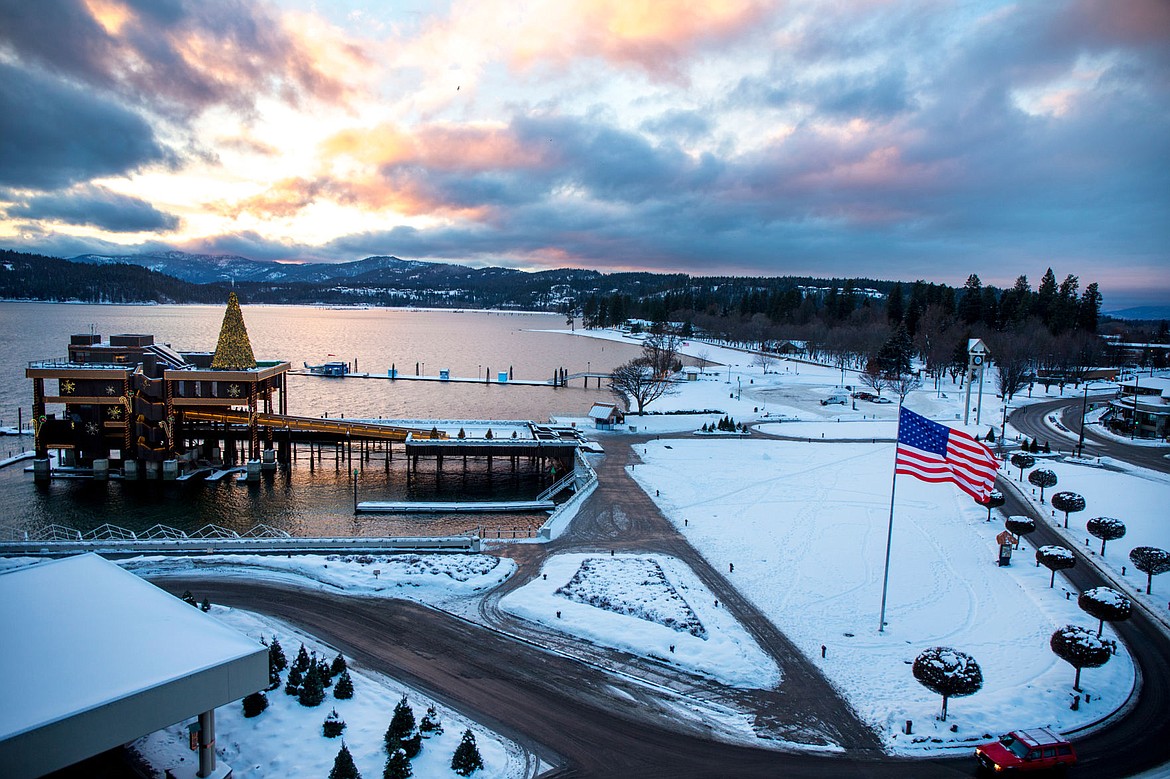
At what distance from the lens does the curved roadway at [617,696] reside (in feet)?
53.9

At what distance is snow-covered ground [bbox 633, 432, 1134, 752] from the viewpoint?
19297 millimetres

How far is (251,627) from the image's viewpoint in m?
22.2

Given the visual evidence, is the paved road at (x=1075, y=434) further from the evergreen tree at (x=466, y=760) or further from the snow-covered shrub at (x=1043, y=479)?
the evergreen tree at (x=466, y=760)

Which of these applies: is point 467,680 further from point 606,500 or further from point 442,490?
point 442,490

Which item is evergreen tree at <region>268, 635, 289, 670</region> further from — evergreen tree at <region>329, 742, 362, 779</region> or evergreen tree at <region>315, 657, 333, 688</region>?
evergreen tree at <region>329, 742, 362, 779</region>

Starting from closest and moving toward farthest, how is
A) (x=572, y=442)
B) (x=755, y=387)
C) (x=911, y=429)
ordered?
(x=911, y=429)
(x=572, y=442)
(x=755, y=387)

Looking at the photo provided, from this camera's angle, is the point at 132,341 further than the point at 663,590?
Yes

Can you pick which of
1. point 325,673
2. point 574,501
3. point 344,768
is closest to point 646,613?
point 325,673

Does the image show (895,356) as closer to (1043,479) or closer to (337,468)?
(1043,479)

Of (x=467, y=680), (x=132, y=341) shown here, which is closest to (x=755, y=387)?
(x=132, y=341)

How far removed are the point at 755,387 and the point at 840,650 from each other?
65777mm

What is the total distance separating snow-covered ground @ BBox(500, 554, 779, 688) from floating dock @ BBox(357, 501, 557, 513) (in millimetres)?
11982

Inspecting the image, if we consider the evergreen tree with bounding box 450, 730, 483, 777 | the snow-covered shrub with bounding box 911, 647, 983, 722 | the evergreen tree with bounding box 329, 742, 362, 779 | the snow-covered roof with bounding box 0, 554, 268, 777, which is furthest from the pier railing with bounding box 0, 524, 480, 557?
the snow-covered shrub with bounding box 911, 647, 983, 722

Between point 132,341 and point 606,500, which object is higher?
point 132,341
